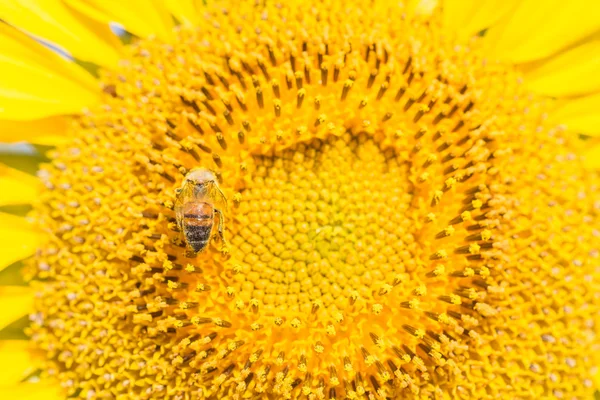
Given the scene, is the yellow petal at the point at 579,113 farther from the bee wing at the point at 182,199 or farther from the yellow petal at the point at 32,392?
the yellow petal at the point at 32,392

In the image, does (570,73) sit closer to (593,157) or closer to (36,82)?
(593,157)

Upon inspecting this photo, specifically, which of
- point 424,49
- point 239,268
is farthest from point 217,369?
point 424,49

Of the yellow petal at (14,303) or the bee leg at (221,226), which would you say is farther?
the yellow petal at (14,303)

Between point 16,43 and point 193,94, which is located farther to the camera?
point 16,43

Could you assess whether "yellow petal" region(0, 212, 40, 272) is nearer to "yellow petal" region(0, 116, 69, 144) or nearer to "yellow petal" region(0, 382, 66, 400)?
"yellow petal" region(0, 116, 69, 144)

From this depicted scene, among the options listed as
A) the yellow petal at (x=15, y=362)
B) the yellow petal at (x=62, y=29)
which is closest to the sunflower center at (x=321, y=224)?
the yellow petal at (x=62, y=29)

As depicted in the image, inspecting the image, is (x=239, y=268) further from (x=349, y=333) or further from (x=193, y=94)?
(x=193, y=94)
